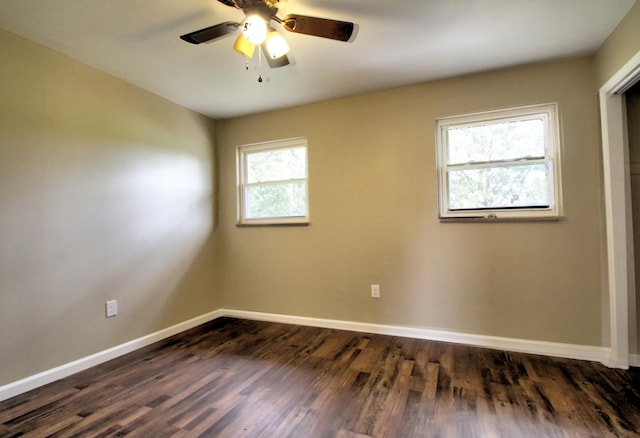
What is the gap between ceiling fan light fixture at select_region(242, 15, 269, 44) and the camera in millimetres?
1586

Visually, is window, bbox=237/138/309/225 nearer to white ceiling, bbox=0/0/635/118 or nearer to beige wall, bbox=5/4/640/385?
beige wall, bbox=5/4/640/385

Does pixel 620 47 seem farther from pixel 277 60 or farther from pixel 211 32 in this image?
pixel 211 32

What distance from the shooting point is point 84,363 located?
2361mm

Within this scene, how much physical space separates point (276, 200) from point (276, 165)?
410mm

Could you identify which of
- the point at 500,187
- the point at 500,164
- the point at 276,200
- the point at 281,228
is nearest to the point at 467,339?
the point at 500,187

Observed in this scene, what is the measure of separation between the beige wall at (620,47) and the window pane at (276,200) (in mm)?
2619

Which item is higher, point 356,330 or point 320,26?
point 320,26

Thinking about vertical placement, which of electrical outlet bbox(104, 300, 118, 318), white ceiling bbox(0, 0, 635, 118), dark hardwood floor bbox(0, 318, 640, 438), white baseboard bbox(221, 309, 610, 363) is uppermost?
white ceiling bbox(0, 0, 635, 118)

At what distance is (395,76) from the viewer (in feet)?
8.87

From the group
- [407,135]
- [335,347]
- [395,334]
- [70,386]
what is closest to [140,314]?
[70,386]

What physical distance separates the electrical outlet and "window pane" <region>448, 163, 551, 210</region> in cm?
305

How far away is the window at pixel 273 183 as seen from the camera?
11.3ft

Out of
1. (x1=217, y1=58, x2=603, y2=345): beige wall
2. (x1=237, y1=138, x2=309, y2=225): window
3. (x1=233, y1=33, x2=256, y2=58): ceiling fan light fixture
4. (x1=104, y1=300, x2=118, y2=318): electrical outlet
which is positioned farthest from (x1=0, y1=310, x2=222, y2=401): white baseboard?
(x1=233, y1=33, x2=256, y2=58): ceiling fan light fixture

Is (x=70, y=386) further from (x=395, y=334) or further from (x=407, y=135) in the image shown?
(x=407, y=135)
